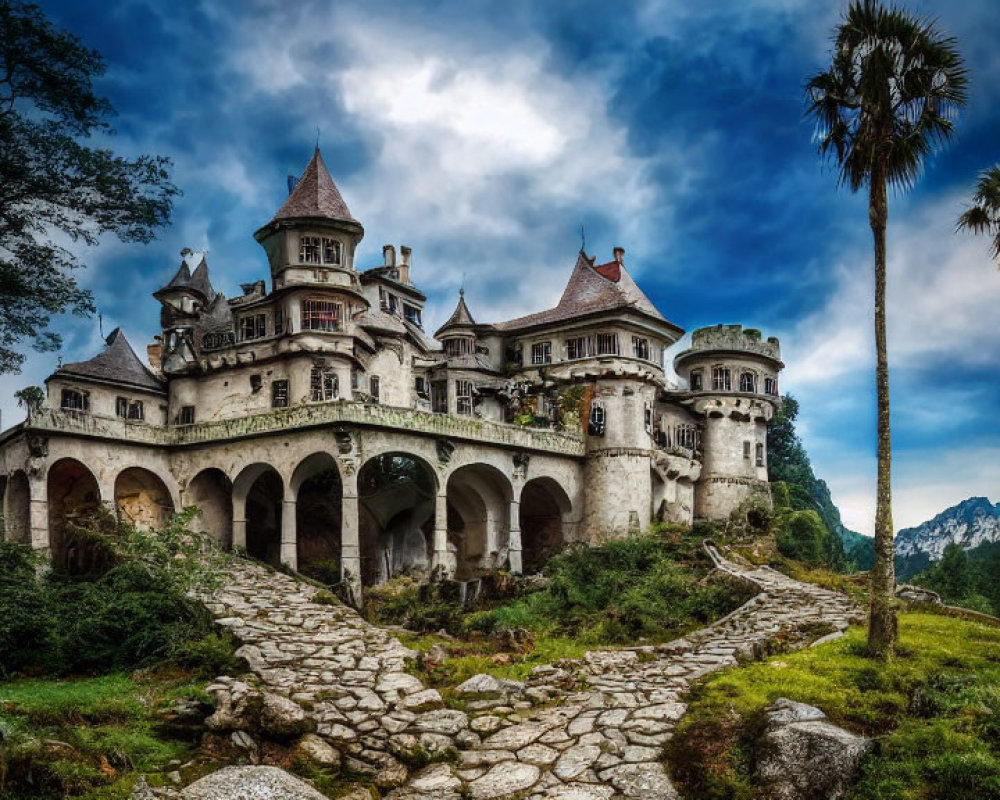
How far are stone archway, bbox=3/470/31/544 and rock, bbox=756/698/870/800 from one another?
3108 cm

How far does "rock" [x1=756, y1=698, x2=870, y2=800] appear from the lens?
378 inches

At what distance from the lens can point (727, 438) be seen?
4641 cm

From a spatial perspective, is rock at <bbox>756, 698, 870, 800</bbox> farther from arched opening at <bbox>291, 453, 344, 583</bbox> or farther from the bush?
the bush

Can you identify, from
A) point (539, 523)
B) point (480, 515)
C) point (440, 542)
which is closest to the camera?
point (440, 542)

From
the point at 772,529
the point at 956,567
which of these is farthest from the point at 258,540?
the point at 956,567

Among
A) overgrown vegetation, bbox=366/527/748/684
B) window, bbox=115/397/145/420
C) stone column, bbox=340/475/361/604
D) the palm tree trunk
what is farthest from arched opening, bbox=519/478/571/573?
the palm tree trunk

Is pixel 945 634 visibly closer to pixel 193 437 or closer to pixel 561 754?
pixel 561 754

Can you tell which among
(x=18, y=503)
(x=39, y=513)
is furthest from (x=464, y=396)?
(x=18, y=503)

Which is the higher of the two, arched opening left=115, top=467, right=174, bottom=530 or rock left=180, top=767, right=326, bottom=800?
arched opening left=115, top=467, right=174, bottom=530

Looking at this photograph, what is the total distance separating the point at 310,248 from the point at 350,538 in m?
14.4

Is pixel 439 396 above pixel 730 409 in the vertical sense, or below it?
above

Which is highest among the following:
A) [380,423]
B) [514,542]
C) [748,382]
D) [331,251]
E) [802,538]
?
[331,251]

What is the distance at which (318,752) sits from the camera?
1161cm

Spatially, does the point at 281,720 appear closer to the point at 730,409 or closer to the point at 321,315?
the point at 321,315
